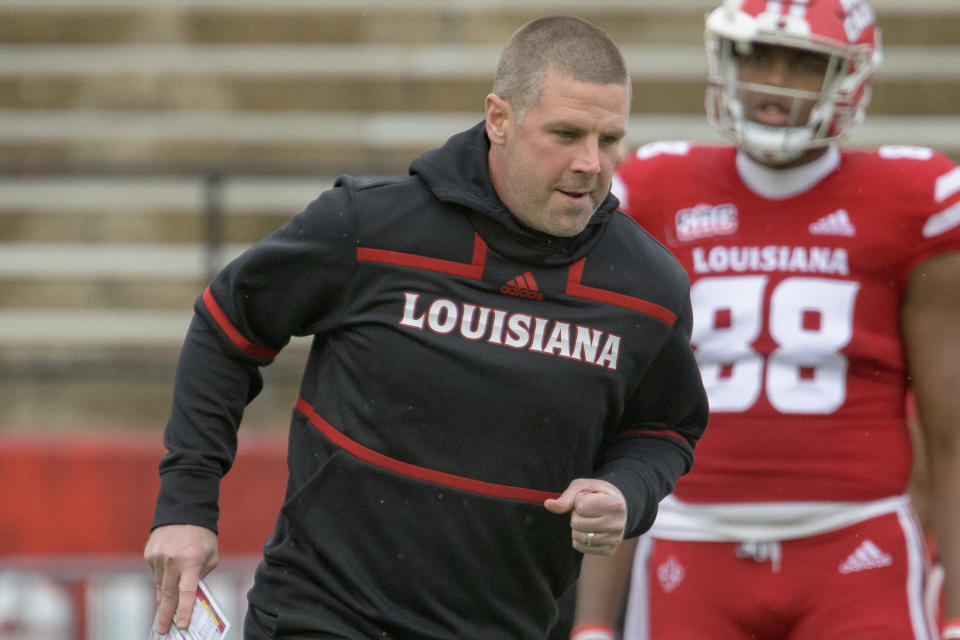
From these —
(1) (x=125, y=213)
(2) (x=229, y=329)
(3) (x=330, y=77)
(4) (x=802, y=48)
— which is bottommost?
(1) (x=125, y=213)

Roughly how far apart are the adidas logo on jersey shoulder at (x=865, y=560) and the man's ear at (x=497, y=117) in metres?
1.34

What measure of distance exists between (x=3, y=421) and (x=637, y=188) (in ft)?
21.5

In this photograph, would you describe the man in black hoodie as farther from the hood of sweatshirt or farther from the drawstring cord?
the drawstring cord

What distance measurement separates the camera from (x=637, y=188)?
4098mm

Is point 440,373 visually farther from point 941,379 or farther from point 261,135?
point 261,135

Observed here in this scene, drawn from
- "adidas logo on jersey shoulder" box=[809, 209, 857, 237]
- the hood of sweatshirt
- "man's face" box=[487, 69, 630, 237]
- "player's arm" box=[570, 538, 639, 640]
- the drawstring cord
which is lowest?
"player's arm" box=[570, 538, 639, 640]

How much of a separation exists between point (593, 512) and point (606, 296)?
50cm

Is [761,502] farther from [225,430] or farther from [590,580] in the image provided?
[225,430]

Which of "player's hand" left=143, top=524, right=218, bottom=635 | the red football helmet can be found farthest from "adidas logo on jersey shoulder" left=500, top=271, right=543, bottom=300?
the red football helmet

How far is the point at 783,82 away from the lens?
3963 mm

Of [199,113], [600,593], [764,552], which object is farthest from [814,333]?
[199,113]

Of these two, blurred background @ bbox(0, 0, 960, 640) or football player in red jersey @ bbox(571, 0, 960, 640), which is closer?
football player in red jersey @ bbox(571, 0, 960, 640)

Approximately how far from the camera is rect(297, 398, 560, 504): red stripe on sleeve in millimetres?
3199

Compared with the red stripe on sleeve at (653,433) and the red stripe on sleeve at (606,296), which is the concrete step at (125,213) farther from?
the red stripe on sleeve at (606,296)
